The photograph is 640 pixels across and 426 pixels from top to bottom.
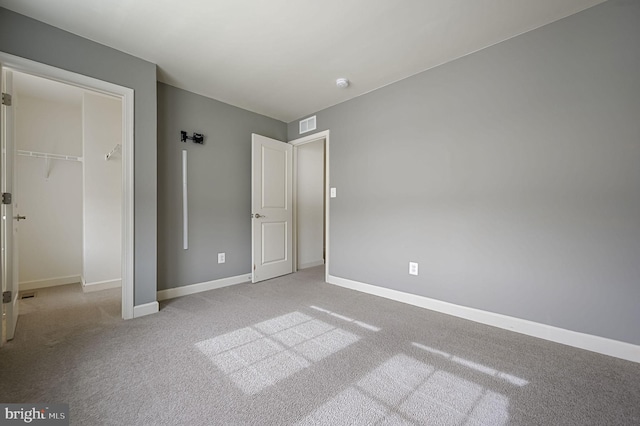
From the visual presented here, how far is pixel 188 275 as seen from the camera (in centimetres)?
317

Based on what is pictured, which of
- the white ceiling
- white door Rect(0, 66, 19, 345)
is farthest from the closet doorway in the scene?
the white ceiling

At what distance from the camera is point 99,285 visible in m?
3.31

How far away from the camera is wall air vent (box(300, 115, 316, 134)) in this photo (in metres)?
3.88

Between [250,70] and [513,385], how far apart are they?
334cm

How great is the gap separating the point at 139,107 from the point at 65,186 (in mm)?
2166

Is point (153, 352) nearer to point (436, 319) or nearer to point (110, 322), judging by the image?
point (110, 322)

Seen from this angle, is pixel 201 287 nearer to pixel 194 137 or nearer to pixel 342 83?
pixel 194 137

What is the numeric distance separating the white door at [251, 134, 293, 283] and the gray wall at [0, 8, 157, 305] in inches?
49.7

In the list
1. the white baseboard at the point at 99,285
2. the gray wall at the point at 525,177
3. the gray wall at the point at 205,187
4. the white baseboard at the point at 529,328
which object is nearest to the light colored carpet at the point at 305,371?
the white baseboard at the point at 529,328

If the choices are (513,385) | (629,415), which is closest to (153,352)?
(513,385)

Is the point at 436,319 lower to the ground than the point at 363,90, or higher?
lower

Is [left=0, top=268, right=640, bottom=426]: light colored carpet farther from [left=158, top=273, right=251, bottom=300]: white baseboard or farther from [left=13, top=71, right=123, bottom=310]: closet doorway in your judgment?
[left=13, top=71, right=123, bottom=310]: closet doorway

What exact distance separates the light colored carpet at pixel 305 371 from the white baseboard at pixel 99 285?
69 cm

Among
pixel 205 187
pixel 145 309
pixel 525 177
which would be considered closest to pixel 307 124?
pixel 205 187
